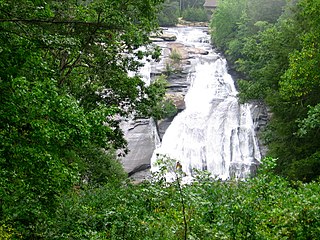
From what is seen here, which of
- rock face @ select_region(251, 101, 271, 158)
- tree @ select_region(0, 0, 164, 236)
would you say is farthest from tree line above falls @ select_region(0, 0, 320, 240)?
rock face @ select_region(251, 101, 271, 158)

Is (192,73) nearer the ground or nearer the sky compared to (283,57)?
nearer the ground

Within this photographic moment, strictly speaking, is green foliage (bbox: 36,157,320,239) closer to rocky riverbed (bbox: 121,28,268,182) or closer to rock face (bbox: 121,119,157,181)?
rocky riverbed (bbox: 121,28,268,182)

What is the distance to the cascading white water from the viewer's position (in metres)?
21.8

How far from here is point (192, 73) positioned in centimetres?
3052

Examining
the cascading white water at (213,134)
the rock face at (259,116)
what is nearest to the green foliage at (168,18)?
the cascading white water at (213,134)

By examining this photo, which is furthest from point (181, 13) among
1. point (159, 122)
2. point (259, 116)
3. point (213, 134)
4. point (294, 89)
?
point (294, 89)

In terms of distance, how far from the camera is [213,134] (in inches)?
931

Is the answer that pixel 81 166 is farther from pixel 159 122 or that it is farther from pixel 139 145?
pixel 159 122

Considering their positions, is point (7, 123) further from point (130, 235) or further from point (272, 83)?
point (272, 83)

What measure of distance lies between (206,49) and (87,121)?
32011 mm

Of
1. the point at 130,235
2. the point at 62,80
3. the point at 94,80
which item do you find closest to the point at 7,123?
the point at 130,235

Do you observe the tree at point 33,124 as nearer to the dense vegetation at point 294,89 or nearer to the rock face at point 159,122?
the dense vegetation at point 294,89

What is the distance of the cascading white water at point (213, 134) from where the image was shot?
2180 centimetres

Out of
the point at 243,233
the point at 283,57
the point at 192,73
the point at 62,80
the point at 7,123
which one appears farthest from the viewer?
the point at 192,73
